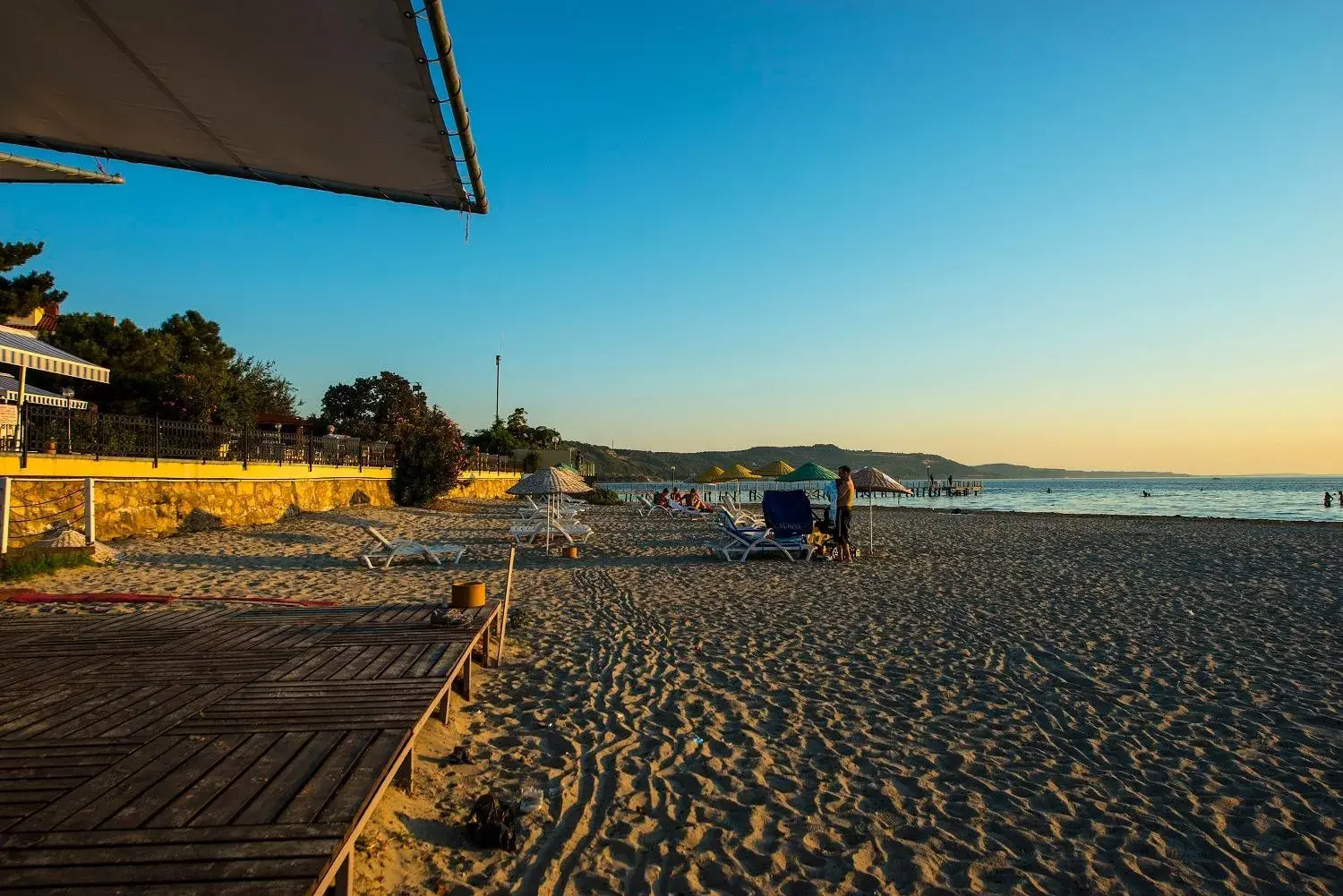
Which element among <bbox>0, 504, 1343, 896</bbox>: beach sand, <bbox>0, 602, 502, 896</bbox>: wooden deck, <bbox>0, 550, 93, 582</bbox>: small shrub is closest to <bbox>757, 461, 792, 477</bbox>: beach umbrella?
<bbox>0, 504, 1343, 896</bbox>: beach sand

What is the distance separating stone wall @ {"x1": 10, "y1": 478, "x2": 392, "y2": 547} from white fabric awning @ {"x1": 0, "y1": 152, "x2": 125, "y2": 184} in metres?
9.04

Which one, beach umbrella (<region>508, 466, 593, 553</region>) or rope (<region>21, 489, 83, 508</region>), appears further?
beach umbrella (<region>508, 466, 593, 553</region>)

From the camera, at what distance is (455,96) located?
8.32 feet

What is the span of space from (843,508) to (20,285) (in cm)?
1732

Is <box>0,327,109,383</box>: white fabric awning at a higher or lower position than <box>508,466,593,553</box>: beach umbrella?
higher

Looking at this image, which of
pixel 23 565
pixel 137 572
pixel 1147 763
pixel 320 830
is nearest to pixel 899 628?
pixel 1147 763

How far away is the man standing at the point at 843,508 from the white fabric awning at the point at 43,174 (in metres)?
10.3

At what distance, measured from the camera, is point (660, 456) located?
14675cm

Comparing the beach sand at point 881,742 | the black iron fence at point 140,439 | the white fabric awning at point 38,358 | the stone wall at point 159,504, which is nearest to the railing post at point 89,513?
the stone wall at point 159,504

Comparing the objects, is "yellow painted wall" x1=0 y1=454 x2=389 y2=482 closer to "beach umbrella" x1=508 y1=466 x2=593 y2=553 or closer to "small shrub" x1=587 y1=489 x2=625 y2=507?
"beach umbrella" x1=508 y1=466 x2=593 y2=553

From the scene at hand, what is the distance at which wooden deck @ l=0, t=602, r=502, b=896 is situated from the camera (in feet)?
6.89

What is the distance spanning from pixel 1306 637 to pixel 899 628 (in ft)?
12.4

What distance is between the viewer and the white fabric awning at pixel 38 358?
8.62 meters

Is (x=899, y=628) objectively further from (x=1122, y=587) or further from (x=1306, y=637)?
(x=1122, y=587)
